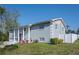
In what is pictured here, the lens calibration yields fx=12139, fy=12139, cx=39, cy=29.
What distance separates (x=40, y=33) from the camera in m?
167

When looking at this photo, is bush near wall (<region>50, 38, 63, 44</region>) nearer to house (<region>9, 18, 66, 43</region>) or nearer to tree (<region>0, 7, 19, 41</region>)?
house (<region>9, 18, 66, 43</region>)

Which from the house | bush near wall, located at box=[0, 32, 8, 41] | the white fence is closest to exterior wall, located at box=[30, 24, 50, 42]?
the house

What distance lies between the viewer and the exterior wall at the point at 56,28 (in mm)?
166875

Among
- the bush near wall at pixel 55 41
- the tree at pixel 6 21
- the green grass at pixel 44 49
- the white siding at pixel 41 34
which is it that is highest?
the tree at pixel 6 21

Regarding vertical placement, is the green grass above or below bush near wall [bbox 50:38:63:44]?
below

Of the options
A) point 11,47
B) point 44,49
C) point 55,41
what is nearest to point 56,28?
point 55,41

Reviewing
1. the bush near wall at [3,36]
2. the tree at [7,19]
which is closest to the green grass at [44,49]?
the bush near wall at [3,36]

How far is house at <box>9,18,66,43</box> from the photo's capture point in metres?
167

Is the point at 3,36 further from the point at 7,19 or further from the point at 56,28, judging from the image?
the point at 56,28

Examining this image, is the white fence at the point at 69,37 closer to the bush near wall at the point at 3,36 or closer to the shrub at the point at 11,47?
the shrub at the point at 11,47

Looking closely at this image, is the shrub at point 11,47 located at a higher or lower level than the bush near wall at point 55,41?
lower

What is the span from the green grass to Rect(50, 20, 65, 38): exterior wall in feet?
0.54

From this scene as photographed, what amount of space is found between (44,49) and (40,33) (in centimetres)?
23
